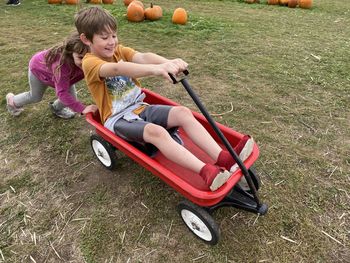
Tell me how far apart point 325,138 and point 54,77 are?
2447 mm

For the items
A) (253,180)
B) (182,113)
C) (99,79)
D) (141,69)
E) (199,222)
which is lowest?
(199,222)

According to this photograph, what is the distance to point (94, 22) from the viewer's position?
2.17 meters

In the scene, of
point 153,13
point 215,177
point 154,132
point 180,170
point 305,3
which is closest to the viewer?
point 215,177

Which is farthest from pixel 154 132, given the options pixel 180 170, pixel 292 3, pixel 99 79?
pixel 292 3

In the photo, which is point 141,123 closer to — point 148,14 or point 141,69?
point 141,69

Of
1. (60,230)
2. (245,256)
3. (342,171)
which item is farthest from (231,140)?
(60,230)

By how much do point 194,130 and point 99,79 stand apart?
0.73 meters

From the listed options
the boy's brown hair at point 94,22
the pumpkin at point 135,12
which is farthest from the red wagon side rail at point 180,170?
the pumpkin at point 135,12

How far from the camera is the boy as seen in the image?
200 centimetres

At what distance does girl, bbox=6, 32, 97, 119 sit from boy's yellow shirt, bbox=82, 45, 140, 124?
0.16m

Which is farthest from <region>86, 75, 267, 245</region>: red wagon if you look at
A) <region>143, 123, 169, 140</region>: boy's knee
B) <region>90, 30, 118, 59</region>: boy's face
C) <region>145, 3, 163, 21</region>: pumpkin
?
<region>145, 3, 163, 21</region>: pumpkin

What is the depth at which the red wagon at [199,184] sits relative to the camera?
192 cm

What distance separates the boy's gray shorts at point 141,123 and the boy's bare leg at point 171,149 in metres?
0.08

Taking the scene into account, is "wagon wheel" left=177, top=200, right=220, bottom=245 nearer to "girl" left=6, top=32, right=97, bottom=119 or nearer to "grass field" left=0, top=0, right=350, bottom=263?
"grass field" left=0, top=0, right=350, bottom=263
